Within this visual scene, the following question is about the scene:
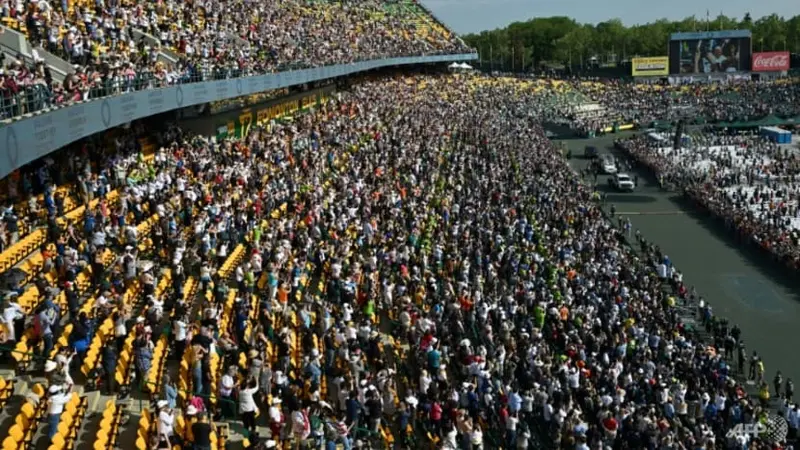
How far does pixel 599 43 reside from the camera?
14412 cm

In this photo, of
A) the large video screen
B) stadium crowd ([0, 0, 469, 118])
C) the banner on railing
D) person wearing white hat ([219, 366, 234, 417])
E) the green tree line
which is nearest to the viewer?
person wearing white hat ([219, 366, 234, 417])

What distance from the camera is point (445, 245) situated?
23484 mm

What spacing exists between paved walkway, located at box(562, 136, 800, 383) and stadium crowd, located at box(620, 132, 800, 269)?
0.78 metres

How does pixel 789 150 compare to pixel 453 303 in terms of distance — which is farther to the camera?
→ pixel 789 150

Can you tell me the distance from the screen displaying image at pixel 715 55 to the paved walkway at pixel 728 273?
1894 inches

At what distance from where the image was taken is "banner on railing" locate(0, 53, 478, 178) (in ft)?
42.8

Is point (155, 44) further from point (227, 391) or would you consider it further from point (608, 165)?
point (608, 165)

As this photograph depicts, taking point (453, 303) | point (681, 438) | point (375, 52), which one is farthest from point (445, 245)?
point (375, 52)

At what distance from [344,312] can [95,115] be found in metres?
7.00

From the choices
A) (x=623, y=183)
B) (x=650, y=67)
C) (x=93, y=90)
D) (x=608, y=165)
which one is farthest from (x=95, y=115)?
(x=650, y=67)

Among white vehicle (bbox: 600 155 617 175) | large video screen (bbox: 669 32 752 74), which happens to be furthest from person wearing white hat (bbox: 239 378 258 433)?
large video screen (bbox: 669 32 752 74)

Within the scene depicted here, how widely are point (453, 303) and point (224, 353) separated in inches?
251

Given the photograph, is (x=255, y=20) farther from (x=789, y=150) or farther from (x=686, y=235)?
(x=789, y=150)

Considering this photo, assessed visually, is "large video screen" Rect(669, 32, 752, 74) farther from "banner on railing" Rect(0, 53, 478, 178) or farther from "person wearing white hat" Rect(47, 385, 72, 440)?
"person wearing white hat" Rect(47, 385, 72, 440)
